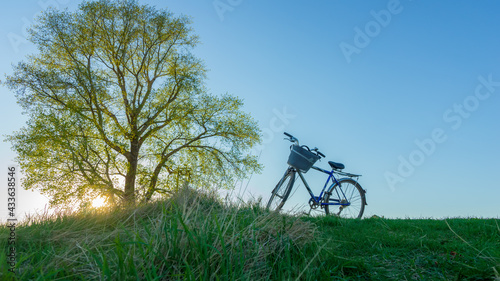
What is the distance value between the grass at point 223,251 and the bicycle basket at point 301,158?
8.44 feet

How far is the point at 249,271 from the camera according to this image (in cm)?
254

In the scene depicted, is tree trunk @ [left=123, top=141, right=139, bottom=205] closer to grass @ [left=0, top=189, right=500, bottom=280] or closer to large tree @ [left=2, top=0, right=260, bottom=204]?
large tree @ [left=2, top=0, right=260, bottom=204]

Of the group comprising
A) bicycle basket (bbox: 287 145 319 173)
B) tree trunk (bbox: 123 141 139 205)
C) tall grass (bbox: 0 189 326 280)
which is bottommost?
tall grass (bbox: 0 189 326 280)

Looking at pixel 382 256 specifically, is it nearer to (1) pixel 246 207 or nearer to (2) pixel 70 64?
(1) pixel 246 207

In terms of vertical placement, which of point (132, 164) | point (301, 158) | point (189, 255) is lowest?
point (189, 255)

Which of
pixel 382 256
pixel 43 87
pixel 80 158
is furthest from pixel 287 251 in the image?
pixel 43 87

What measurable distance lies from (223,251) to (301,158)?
4765 mm

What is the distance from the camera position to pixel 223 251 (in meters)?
2.57

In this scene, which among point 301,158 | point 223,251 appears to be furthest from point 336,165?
point 223,251

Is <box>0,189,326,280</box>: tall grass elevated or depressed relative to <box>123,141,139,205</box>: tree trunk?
depressed

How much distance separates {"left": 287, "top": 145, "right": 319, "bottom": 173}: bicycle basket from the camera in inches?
281

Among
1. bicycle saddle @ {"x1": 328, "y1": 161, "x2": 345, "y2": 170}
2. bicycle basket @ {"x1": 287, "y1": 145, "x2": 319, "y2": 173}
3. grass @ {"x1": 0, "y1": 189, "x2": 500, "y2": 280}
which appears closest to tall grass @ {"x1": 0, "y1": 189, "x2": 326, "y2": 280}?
grass @ {"x1": 0, "y1": 189, "x2": 500, "y2": 280}

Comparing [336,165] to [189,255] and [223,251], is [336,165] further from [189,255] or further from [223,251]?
[189,255]

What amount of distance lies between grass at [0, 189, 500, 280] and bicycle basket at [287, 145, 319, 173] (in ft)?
8.44
